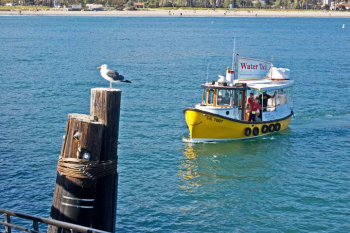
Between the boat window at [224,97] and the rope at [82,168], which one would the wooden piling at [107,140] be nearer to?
the rope at [82,168]

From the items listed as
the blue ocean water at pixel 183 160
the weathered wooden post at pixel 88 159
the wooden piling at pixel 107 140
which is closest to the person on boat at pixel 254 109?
the blue ocean water at pixel 183 160

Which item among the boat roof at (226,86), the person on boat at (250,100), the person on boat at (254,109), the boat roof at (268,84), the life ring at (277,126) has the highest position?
the boat roof at (226,86)

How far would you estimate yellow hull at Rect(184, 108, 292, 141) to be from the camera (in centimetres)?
2889

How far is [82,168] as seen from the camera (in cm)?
1032

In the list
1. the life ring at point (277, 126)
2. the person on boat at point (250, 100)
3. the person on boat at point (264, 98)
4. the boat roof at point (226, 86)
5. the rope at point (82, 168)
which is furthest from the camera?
the life ring at point (277, 126)

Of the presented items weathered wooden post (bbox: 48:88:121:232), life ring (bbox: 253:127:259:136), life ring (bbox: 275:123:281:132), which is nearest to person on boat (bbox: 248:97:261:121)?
life ring (bbox: 253:127:259:136)

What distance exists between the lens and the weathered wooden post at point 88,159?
10195 millimetres

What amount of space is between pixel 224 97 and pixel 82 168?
19910mm

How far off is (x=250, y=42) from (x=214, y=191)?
289ft

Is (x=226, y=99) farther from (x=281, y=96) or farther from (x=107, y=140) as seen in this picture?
(x=107, y=140)

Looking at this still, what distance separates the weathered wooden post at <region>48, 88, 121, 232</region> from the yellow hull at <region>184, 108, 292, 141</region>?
18.0 meters

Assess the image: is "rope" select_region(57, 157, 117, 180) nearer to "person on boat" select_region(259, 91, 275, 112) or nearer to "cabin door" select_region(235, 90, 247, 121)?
"cabin door" select_region(235, 90, 247, 121)

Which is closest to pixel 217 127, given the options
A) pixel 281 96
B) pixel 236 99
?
pixel 236 99

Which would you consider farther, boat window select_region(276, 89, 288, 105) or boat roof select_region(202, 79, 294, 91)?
boat window select_region(276, 89, 288, 105)
